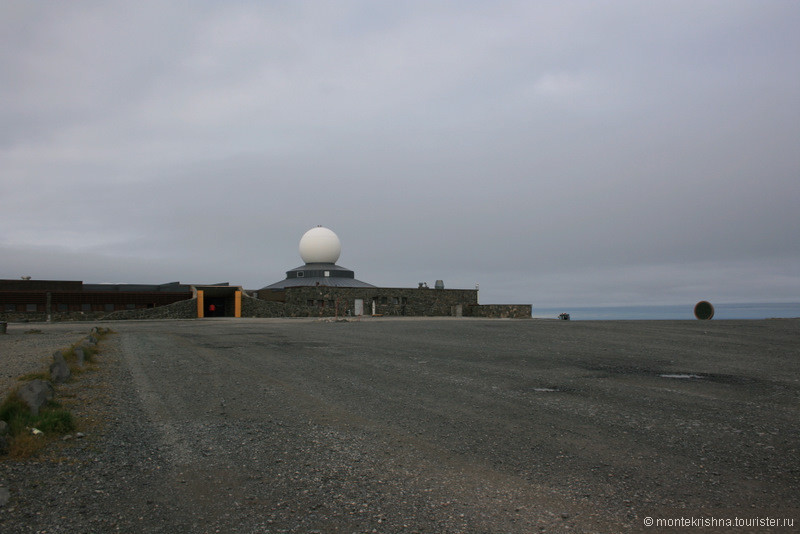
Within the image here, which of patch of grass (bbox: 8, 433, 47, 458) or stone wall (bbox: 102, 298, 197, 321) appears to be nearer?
patch of grass (bbox: 8, 433, 47, 458)

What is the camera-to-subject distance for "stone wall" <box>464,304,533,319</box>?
48.2 m

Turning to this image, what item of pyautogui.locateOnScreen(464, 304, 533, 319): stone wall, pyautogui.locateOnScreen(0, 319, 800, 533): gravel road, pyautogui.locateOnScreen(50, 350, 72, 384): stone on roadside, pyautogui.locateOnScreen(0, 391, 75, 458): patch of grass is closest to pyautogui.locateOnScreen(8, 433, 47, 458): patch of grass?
pyautogui.locateOnScreen(0, 391, 75, 458): patch of grass

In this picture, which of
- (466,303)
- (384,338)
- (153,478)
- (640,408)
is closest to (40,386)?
(153,478)

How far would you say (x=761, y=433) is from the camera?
616 cm

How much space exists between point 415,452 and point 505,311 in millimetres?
44859

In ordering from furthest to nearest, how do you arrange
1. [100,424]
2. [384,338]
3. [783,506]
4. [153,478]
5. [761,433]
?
[384,338] → [100,424] → [761,433] → [153,478] → [783,506]

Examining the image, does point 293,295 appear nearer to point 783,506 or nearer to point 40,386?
point 40,386

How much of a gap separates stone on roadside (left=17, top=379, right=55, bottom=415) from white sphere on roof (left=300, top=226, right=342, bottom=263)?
171 ft

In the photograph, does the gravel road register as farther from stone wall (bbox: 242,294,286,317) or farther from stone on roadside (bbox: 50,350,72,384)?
stone wall (bbox: 242,294,286,317)

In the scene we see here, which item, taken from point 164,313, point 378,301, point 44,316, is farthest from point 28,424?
point 378,301

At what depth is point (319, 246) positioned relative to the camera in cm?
5962

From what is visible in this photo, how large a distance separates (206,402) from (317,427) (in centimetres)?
255

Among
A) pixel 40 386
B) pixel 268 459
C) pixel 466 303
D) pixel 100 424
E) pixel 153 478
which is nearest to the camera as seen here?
pixel 153 478

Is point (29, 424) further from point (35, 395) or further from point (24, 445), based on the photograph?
point (35, 395)
